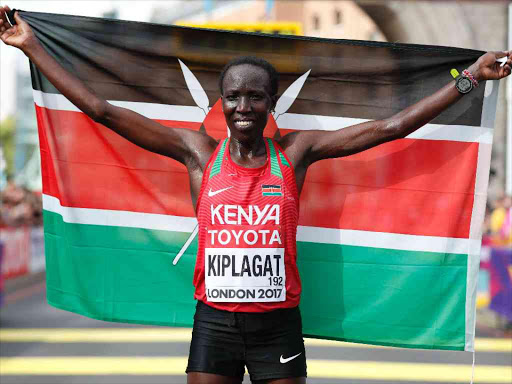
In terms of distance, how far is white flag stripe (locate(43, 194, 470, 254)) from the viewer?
501cm

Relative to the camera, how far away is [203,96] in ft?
16.5

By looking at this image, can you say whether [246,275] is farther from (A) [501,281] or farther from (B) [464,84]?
(A) [501,281]

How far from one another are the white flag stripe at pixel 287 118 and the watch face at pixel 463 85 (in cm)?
78

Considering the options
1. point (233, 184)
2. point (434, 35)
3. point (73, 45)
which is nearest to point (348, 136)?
point (233, 184)

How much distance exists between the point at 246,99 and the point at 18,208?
55.0ft

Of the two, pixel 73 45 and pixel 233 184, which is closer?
pixel 233 184

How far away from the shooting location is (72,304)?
5008 mm

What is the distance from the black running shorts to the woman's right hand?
1742mm

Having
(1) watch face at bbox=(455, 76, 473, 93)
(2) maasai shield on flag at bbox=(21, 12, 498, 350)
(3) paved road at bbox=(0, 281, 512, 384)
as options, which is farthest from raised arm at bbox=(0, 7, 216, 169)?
(3) paved road at bbox=(0, 281, 512, 384)

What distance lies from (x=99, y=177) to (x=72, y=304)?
796 millimetres

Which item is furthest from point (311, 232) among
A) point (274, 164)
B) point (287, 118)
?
point (274, 164)

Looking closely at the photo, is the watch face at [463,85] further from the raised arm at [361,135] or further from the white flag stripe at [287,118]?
the white flag stripe at [287,118]

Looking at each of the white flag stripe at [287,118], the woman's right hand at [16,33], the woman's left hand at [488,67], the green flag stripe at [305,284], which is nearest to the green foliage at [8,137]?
the white flag stripe at [287,118]

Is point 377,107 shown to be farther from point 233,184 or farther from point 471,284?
point 233,184
